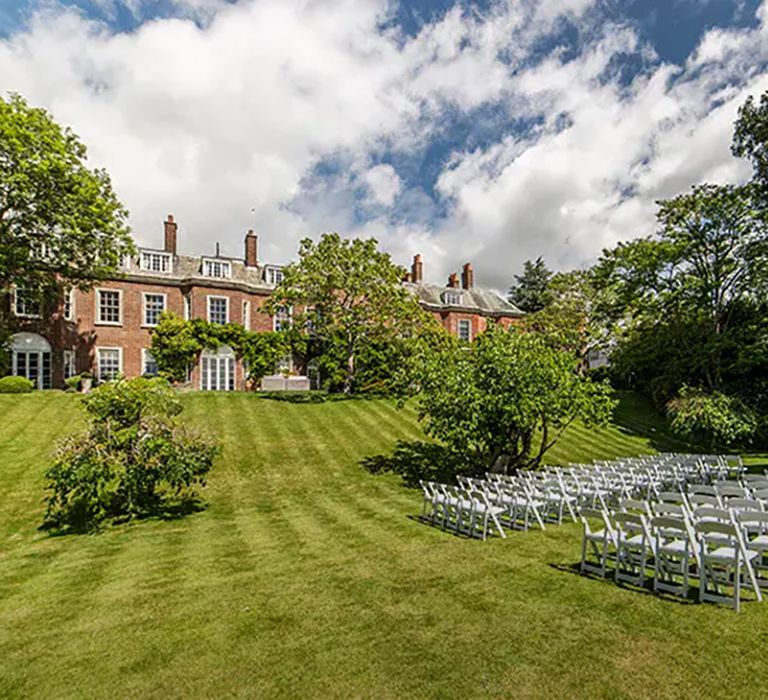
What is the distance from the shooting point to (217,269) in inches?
1481

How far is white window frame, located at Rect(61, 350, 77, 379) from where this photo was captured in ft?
105

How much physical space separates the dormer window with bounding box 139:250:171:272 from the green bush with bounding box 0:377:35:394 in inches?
508

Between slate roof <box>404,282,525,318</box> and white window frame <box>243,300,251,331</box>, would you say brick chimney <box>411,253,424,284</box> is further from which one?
white window frame <box>243,300,251,331</box>

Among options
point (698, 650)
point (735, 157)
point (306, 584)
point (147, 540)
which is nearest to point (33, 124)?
point (147, 540)

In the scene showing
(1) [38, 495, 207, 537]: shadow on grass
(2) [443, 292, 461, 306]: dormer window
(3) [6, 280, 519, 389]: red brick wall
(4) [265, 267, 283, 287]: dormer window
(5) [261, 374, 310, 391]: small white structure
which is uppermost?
(4) [265, 267, 283, 287]: dormer window

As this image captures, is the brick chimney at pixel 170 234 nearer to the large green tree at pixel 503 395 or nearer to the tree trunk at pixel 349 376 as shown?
the tree trunk at pixel 349 376

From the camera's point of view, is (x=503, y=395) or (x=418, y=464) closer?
(x=503, y=395)

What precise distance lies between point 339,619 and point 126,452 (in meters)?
9.03

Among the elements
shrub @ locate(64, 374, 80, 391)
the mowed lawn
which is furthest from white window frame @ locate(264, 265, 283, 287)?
the mowed lawn

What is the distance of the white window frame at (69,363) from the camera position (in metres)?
31.9

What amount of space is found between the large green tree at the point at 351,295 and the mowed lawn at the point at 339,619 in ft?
62.1

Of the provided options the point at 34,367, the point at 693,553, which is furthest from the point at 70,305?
the point at 693,553

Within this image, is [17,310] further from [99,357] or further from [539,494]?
[539,494]

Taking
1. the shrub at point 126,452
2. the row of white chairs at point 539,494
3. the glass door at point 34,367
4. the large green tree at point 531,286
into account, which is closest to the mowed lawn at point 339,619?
the row of white chairs at point 539,494
